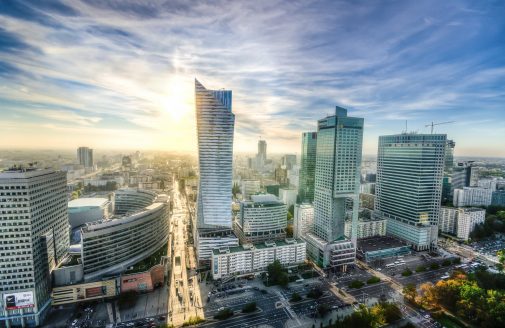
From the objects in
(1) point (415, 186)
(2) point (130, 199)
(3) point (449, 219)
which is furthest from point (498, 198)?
(2) point (130, 199)

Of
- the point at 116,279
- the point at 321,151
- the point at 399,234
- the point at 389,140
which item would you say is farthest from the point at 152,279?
the point at 389,140

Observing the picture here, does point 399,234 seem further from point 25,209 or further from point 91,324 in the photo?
point 25,209

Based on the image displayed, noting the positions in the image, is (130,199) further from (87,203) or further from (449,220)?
(449,220)

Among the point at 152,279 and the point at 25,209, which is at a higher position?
the point at 25,209

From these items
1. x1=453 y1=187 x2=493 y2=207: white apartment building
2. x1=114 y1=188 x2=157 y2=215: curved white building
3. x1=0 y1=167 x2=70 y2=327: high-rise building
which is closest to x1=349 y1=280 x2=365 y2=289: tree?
x1=0 y1=167 x2=70 y2=327: high-rise building

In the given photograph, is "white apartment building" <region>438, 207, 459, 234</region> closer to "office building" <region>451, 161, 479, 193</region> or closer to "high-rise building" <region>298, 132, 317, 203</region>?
"high-rise building" <region>298, 132, 317, 203</region>
